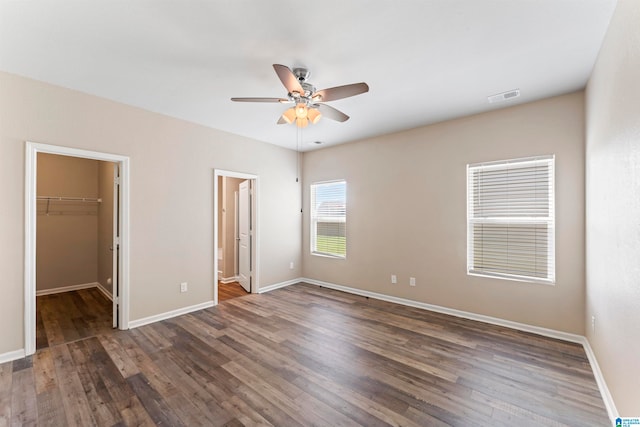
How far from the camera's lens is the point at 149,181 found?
3.64 metres

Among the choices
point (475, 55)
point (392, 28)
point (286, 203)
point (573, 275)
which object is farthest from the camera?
point (286, 203)

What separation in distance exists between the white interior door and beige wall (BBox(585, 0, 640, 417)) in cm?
465

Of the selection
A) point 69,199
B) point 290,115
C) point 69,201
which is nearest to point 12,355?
point 69,199

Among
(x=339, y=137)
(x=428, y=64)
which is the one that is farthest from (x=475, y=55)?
(x=339, y=137)

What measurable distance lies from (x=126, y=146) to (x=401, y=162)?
3930 mm

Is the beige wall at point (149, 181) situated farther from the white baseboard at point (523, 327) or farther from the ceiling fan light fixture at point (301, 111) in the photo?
the ceiling fan light fixture at point (301, 111)

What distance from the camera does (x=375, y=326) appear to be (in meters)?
3.51

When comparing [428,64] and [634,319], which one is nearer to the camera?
[634,319]

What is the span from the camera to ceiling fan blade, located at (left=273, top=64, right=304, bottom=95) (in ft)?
6.77

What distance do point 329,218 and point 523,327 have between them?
3.46 meters

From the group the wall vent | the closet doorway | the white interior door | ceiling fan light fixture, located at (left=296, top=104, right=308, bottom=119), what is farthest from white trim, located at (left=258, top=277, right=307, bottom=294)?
the wall vent

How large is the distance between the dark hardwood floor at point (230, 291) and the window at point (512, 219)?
3839 millimetres

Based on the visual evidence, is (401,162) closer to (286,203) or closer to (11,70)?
(286,203)

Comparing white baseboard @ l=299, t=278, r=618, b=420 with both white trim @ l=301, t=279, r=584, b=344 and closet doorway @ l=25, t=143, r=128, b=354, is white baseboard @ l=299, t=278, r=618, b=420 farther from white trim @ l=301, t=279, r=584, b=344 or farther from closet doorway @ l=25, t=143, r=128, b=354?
closet doorway @ l=25, t=143, r=128, b=354
